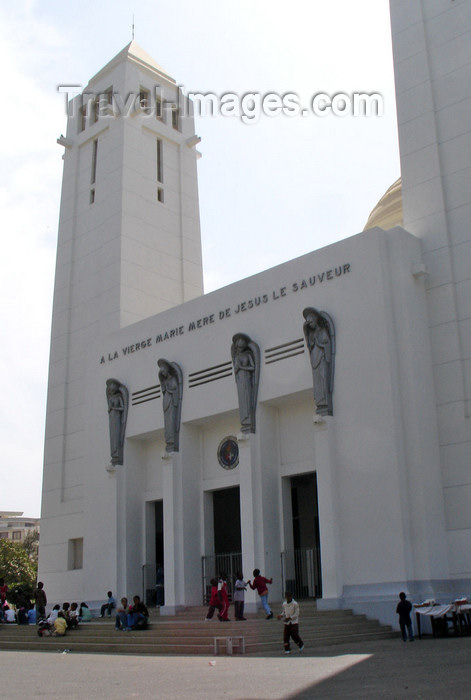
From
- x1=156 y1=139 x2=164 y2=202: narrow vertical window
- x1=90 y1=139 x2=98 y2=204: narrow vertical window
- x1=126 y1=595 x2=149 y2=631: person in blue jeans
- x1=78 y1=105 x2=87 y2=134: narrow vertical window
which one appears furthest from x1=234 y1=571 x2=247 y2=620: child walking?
x1=78 y1=105 x2=87 y2=134: narrow vertical window

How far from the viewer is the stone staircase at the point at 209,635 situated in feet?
53.9

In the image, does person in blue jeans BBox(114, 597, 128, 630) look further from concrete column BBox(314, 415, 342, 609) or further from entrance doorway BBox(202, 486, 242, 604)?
entrance doorway BBox(202, 486, 242, 604)

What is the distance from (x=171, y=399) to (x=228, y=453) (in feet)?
8.21

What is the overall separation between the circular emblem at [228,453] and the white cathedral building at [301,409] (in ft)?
0.22

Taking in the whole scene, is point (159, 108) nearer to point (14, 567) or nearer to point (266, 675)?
point (266, 675)

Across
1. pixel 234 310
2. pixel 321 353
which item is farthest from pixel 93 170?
pixel 321 353

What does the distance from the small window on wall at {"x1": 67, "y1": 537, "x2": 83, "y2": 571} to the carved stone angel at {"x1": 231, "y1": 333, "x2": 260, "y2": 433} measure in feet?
Answer: 35.2

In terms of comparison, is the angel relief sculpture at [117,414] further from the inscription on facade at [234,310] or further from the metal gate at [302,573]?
the metal gate at [302,573]

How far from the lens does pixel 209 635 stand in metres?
17.5

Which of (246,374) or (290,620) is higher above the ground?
(246,374)

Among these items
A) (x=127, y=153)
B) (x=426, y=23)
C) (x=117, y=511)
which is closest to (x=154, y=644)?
(x=117, y=511)

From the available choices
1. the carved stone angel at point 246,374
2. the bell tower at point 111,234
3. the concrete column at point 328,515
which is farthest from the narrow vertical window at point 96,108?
the concrete column at point 328,515

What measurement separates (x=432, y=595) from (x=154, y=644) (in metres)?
6.44

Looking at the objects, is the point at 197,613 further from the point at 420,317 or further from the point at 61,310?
the point at 61,310
